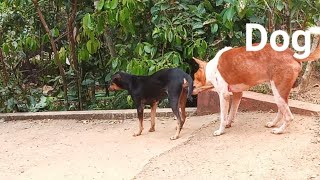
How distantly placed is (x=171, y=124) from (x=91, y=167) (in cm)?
174

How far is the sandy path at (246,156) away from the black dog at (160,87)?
0.45 m

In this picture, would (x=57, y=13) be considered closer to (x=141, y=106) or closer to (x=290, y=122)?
(x=141, y=106)

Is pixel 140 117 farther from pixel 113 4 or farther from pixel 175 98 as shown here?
pixel 113 4

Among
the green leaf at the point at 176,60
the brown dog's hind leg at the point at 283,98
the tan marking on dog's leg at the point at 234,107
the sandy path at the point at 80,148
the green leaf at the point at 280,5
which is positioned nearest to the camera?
the sandy path at the point at 80,148

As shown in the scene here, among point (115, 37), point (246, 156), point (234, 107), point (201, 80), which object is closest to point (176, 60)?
point (201, 80)

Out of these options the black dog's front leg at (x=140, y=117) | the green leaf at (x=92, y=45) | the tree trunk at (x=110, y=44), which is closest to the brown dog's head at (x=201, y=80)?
the black dog's front leg at (x=140, y=117)

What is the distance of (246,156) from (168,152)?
83 cm

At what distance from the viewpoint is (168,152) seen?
537cm

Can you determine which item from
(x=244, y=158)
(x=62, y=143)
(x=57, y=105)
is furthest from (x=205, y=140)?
(x=57, y=105)

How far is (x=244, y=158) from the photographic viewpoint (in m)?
4.92

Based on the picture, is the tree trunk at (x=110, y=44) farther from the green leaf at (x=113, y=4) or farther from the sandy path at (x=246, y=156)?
the sandy path at (x=246, y=156)

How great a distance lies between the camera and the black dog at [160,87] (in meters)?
5.84

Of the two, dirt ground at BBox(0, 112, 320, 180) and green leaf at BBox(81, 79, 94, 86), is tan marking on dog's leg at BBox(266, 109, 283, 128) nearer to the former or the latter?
dirt ground at BBox(0, 112, 320, 180)

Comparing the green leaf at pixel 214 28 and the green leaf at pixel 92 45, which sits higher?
the green leaf at pixel 214 28
